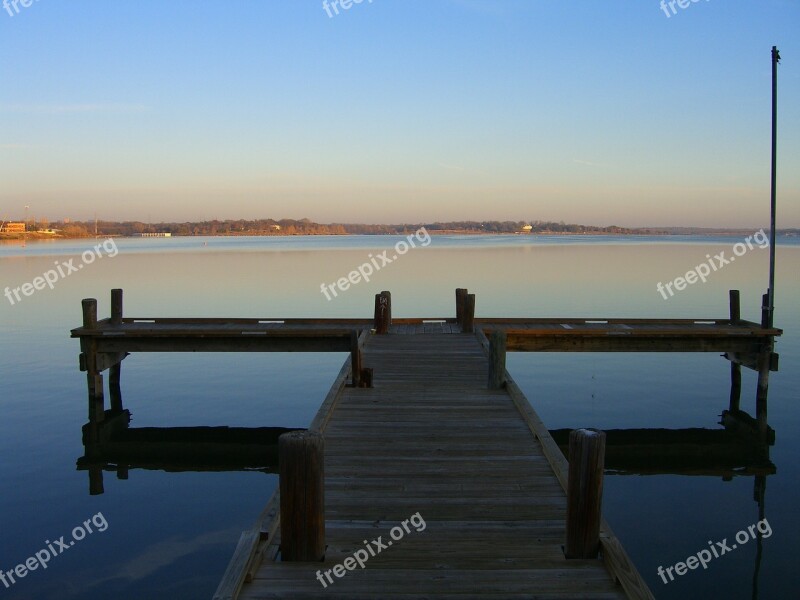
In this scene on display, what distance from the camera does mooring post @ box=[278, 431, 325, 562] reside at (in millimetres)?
5406

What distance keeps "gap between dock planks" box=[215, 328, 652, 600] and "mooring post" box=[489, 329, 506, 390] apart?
21 centimetres

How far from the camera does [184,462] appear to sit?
1461 cm

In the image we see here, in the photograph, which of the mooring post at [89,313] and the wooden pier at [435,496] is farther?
the mooring post at [89,313]

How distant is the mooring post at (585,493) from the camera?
5.53m

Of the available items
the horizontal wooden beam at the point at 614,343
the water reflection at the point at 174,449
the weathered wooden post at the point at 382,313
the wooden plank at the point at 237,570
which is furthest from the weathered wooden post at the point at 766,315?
the wooden plank at the point at 237,570

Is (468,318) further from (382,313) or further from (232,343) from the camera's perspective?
(232,343)

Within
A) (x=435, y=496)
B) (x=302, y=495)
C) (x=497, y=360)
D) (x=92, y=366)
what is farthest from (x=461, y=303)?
(x=302, y=495)

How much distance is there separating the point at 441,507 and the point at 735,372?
15.4m

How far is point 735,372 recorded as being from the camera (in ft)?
63.5

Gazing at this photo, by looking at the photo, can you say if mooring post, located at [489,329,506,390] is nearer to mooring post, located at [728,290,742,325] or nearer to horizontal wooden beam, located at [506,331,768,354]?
horizontal wooden beam, located at [506,331,768,354]

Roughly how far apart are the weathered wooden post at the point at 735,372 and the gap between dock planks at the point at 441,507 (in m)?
10.1

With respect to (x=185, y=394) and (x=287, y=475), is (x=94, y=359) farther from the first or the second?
(x=287, y=475)

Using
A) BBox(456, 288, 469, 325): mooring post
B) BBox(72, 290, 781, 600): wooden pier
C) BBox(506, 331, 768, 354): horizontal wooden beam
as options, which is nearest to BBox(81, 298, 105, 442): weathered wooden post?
BBox(72, 290, 781, 600): wooden pier

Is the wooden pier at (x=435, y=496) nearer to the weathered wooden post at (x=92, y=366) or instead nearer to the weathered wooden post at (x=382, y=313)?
the weathered wooden post at (x=92, y=366)
